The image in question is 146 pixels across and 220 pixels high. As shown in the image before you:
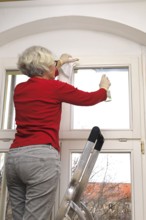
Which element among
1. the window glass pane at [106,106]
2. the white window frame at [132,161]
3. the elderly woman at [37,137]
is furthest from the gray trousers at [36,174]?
the window glass pane at [106,106]

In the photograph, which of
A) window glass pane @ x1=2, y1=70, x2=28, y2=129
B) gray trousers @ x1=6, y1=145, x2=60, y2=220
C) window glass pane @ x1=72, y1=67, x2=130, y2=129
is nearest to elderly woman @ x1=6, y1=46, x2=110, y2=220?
gray trousers @ x1=6, y1=145, x2=60, y2=220

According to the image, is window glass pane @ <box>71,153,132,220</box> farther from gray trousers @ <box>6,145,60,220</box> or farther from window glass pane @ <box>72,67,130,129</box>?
gray trousers @ <box>6,145,60,220</box>

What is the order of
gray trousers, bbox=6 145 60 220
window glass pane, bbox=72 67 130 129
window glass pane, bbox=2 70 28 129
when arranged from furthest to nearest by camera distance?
window glass pane, bbox=2 70 28 129 → window glass pane, bbox=72 67 130 129 → gray trousers, bbox=6 145 60 220

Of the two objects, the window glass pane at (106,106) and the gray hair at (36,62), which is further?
the window glass pane at (106,106)

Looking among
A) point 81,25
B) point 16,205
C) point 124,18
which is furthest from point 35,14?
point 16,205

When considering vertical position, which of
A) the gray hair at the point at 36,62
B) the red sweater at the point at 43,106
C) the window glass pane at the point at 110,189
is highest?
the gray hair at the point at 36,62

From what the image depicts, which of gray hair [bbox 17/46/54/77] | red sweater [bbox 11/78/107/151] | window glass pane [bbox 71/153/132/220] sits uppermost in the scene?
gray hair [bbox 17/46/54/77]

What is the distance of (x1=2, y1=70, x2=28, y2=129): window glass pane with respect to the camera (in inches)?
85.6

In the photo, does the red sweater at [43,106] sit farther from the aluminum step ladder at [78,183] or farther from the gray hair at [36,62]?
the aluminum step ladder at [78,183]

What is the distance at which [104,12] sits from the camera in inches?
83.0

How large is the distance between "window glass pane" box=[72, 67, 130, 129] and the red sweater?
50cm

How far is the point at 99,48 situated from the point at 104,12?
0.24 metres

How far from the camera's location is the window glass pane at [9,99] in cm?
217

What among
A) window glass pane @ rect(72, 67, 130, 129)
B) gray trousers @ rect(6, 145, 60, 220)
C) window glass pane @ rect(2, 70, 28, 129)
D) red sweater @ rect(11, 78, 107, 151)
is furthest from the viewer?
window glass pane @ rect(2, 70, 28, 129)
